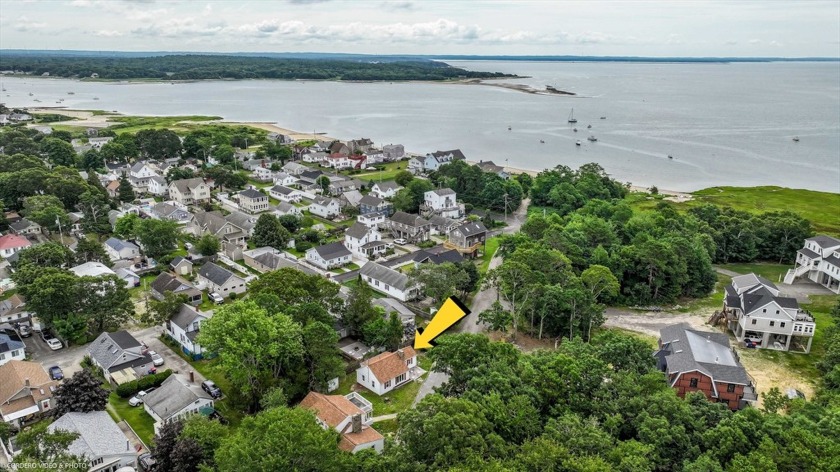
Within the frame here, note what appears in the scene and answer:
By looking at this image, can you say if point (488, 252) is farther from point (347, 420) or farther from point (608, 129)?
point (608, 129)

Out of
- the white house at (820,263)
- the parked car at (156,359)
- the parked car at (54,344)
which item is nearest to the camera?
the parked car at (156,359)

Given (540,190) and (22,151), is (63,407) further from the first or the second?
(22,151)

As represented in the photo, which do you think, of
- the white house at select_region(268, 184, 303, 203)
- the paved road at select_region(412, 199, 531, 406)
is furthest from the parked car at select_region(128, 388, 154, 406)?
the white house at select_region(268, 184, 303, 203)

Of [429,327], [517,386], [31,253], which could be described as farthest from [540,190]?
[31,253]

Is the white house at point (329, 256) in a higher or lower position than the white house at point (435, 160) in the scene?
lower

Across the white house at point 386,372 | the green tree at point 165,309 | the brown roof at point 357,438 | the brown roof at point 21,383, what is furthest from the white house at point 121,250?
the brown roof at point 357,438

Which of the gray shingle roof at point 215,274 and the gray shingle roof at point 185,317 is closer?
the gray shingle roof at point 185,317

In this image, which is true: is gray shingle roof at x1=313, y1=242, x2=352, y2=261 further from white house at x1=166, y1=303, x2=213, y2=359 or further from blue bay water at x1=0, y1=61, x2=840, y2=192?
blue bay water at x1=0, y1=61, x2=840, y2=192

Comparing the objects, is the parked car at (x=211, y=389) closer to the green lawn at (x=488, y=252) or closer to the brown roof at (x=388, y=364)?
the brown roof at (x=388, y=364)
